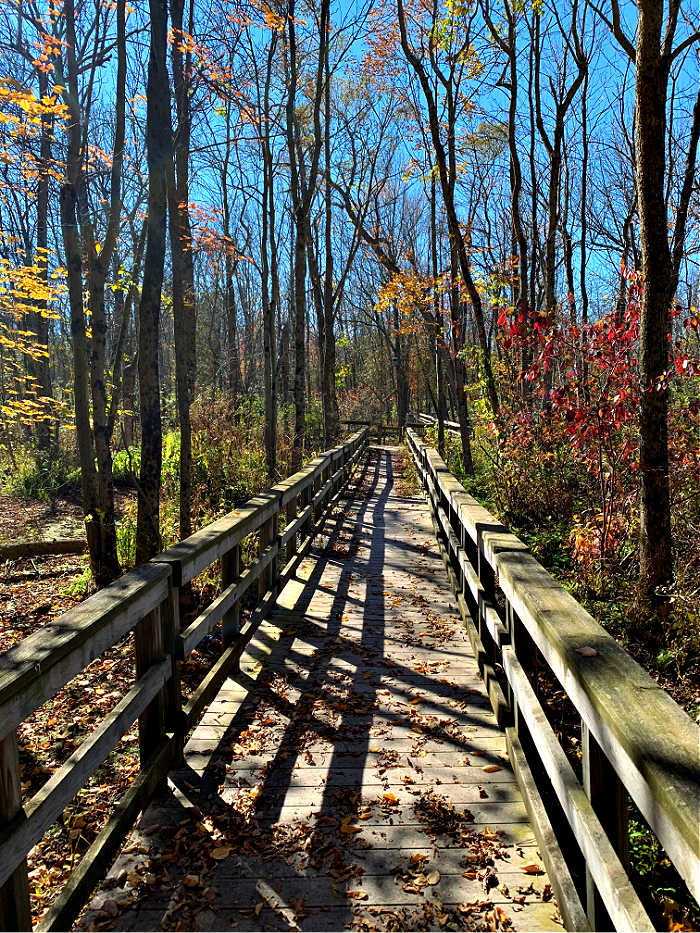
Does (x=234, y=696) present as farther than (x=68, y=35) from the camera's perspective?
No

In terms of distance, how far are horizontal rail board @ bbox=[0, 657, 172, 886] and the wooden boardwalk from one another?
558 millimetres

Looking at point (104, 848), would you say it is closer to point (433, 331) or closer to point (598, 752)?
point (598, 752)

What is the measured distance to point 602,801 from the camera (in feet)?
6.23

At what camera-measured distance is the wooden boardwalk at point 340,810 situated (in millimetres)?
2320

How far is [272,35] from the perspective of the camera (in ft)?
41.0

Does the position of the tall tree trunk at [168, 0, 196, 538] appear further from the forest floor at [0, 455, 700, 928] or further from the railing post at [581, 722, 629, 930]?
the railing post at [581, 722, 629, 930]

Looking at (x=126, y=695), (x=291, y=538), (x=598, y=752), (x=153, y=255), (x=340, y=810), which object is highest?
(x=153, y=255)

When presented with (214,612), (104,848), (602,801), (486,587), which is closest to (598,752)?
(602,801)

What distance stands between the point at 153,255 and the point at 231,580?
3632mm

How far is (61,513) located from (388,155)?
1587 cm

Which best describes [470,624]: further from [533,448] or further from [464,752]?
[533,448]

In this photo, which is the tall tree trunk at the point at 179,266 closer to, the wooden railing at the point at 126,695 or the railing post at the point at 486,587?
the wooden railing at the point at 126,695

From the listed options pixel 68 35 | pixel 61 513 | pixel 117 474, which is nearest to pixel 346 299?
pixel 117 474

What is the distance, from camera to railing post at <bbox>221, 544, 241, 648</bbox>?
421 centimetres
